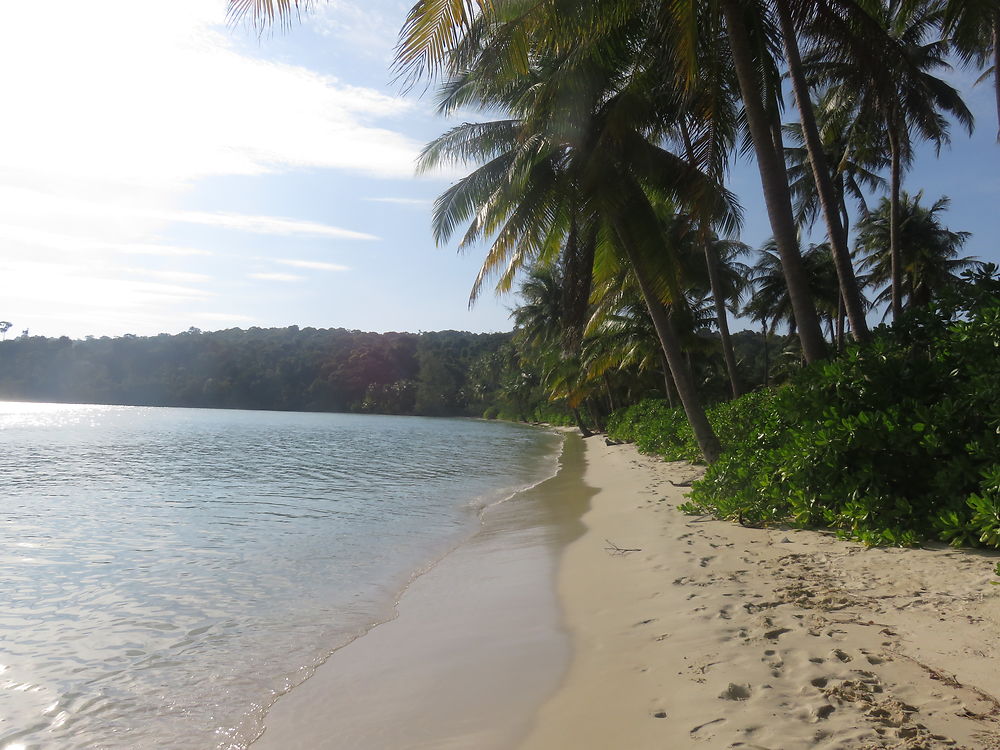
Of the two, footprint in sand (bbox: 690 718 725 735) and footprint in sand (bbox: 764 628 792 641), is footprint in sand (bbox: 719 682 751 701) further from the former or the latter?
footprint in sand (bbox: 764 628 792 641)

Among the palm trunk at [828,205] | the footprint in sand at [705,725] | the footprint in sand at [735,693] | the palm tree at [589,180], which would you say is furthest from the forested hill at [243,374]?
the footprint in sand at [705,725]

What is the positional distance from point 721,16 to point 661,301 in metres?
4.56

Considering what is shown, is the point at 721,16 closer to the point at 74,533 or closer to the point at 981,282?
the point at 981,282

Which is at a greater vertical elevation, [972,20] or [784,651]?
[972,20]

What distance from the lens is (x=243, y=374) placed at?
8688cm

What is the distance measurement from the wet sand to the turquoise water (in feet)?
0.87

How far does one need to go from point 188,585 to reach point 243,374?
8661cm

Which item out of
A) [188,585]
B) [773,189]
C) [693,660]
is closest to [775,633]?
[693,660]

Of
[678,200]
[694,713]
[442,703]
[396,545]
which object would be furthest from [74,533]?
[678,200]

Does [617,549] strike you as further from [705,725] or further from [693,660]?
[705,725]

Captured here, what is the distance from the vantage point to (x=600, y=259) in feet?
39.2

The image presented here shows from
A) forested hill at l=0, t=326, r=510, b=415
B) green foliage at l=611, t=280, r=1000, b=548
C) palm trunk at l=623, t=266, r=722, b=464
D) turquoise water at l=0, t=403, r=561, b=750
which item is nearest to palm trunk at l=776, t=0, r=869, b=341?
palm trunk at l=623, t=266, r=722, b=464

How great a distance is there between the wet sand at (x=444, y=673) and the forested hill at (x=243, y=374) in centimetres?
7763

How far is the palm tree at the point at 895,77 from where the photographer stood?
332 inches
